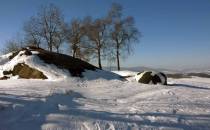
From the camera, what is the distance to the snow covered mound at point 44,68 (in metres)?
17.1

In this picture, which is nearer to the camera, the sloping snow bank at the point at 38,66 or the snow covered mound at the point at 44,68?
the sloping snow bank at the point at 38,66

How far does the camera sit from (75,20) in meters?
44.8

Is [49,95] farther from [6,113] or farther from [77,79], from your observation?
[77,79]

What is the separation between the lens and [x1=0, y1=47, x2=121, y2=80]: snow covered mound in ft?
56.0

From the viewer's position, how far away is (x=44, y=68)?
17484 millimetres

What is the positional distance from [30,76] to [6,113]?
401 inches

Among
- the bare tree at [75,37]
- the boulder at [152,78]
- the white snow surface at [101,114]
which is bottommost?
the white snow surface at [101,114]

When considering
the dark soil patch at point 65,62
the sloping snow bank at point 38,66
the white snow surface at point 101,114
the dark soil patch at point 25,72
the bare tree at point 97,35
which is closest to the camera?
the white snow surface at point 101,114

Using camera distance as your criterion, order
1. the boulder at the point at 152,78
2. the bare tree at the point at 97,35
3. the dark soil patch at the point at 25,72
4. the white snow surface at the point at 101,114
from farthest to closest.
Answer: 1. the bare tree at the point at 97,35
2. the dark soil patch at the point at 25,72
3. the boulder at the point at 152,78
4. the white snow surface at the point at 101,114

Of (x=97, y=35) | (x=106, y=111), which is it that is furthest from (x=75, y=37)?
(x=106, y=111)

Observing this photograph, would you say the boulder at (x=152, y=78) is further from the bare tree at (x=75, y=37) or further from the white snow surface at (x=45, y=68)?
the bare tree at (x=75, y=37)

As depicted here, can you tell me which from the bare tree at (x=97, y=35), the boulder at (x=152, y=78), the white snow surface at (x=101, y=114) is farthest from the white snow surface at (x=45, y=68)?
the bare tree at (x=97, y=35)

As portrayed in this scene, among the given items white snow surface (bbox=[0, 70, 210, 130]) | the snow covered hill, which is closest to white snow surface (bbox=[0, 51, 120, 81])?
the snow covered hill

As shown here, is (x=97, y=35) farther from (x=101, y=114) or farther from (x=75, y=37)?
Result: (x=101, y=114)
